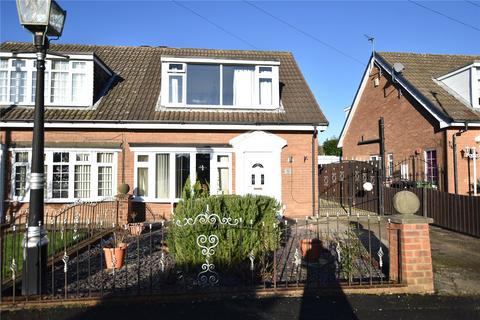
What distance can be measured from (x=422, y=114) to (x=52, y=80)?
1542 centimetres

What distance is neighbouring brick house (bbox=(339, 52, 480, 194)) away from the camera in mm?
14156

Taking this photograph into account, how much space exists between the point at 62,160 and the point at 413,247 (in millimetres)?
11765

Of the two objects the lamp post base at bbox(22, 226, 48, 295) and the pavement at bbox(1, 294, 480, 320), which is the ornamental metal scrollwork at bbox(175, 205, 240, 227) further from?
the lamp post base at bbox(22, 226, 48, 295)

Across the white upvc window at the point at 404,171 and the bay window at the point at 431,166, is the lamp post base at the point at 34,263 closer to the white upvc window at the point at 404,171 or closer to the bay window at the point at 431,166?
the bay window at the point at 431,166

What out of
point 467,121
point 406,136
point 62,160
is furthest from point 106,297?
point 406,136

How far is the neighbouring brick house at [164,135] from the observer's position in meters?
12.8

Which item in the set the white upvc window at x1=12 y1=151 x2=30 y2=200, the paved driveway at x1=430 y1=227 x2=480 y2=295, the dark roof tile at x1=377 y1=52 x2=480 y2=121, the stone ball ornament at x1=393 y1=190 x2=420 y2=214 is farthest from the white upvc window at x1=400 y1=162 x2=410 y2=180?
the white upvc window at x1=12 y1=151 x2=30 y2=200

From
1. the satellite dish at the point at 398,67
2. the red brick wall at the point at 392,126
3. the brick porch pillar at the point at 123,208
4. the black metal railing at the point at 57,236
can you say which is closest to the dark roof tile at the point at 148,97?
the brick porch pillar at the point at 123,208

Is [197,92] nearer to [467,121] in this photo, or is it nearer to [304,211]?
[304,211]

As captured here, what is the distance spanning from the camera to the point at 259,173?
528 inches

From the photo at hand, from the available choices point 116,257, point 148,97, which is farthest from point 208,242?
point 148,97

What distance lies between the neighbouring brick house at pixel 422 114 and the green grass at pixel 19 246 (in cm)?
1359

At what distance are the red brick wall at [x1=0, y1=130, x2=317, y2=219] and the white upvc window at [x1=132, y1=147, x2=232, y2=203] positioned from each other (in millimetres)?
318

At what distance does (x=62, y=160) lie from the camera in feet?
42.1
